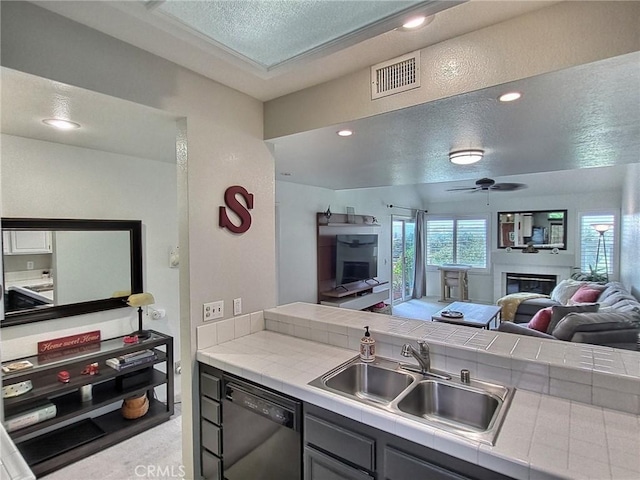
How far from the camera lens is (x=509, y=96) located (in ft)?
5.29

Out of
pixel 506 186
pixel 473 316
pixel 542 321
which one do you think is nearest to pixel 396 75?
pixel 542 321

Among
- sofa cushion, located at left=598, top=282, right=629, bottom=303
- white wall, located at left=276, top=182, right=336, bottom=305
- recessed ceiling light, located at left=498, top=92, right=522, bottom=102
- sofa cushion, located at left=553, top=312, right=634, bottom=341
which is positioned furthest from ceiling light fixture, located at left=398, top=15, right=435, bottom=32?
sofa cushion, located at left=598, top=282, right=629, bottom=303

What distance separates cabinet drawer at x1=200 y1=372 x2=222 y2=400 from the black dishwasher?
65 mm

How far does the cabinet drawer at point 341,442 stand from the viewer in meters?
1.30

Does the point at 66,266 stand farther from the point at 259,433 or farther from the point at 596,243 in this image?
the point at 596,243

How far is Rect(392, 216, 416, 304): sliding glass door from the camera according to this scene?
7742 millimetres

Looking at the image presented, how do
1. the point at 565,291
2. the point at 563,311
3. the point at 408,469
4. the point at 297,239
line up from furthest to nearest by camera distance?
the point at 565,291, the point at 297,239, the point at 563,311, the point at 408,469

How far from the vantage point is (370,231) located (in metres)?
6.52

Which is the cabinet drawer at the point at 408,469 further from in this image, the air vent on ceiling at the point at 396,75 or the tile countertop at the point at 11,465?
the air vent on ceiling at the point at 396,75

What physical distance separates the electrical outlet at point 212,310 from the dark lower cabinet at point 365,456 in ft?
2.84

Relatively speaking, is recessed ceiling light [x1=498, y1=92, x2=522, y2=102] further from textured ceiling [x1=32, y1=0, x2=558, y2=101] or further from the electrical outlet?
the electrical outlet

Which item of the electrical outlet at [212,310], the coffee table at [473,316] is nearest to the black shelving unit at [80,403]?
the electrical outlet at [212,310]

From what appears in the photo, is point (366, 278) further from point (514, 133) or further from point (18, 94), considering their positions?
point (18, 94)

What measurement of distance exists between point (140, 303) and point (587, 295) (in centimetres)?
554
